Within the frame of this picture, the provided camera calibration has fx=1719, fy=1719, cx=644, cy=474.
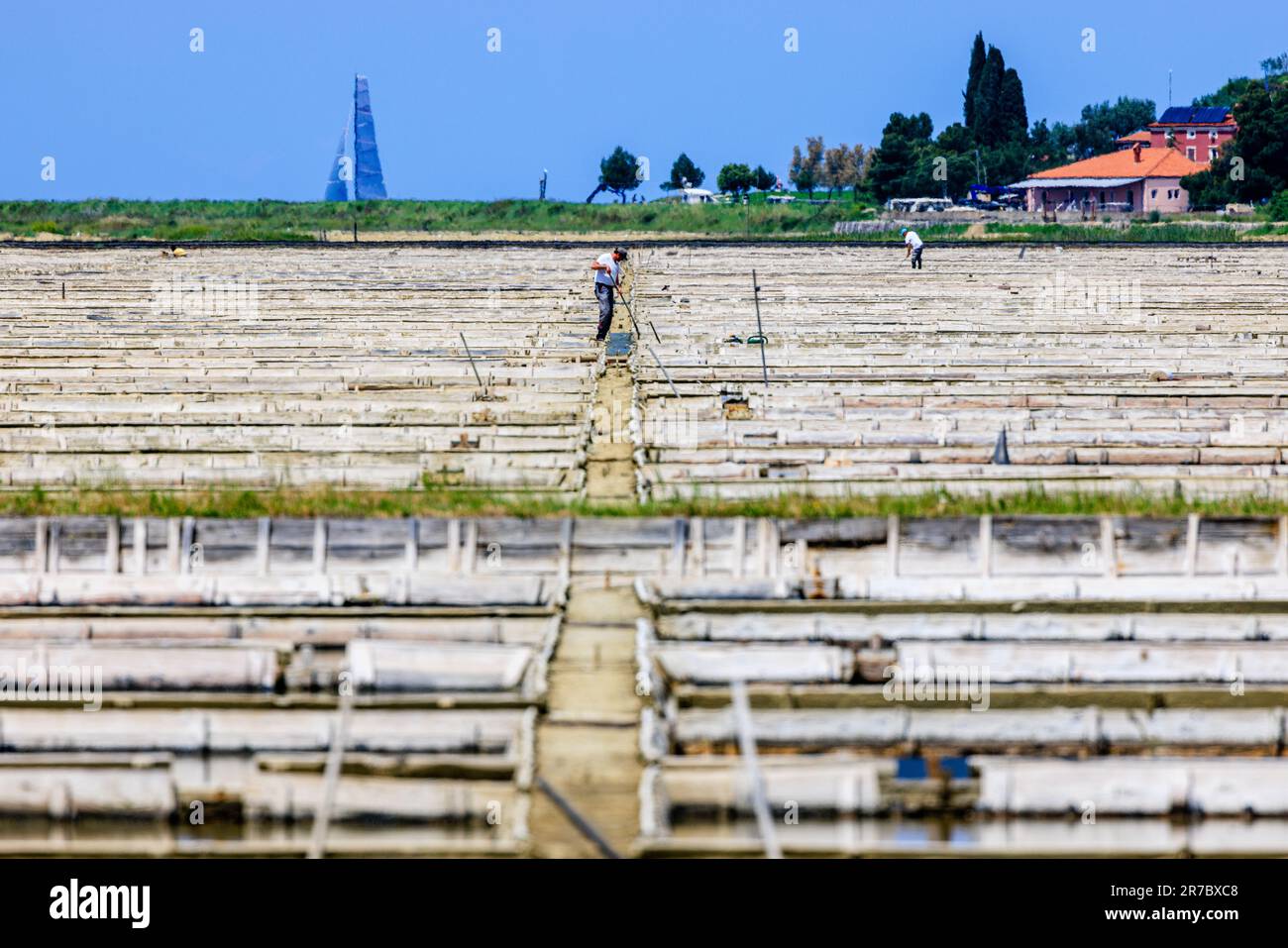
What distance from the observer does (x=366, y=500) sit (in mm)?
13773

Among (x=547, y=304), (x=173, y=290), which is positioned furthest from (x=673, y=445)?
(x=173, y=290)

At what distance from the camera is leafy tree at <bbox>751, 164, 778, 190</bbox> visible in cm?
11588

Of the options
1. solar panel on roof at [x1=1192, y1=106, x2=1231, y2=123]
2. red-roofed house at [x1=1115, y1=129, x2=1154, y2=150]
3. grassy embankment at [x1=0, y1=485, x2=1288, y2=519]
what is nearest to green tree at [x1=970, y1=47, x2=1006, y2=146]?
red-roofed house at [x1=1115, y1=129, x2=1154, y2=150]

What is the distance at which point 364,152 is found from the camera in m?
138

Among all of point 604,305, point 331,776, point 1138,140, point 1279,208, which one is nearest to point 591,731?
point 331,776

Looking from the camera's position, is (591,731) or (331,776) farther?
(591,731)

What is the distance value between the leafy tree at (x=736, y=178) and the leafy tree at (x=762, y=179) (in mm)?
204

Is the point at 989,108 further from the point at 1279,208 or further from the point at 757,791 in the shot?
the point at 757,791

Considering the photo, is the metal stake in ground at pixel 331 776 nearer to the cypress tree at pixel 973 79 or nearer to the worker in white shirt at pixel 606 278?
the worker in white shirt at pixel 606 278

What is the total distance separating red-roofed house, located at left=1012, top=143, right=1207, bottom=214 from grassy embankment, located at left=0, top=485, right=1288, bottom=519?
81.7 m

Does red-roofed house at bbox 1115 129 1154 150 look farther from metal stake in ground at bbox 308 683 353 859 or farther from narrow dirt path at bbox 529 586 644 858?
metal stake in ground at bbox 308 683 353 859

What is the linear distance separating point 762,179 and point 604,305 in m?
95.5
